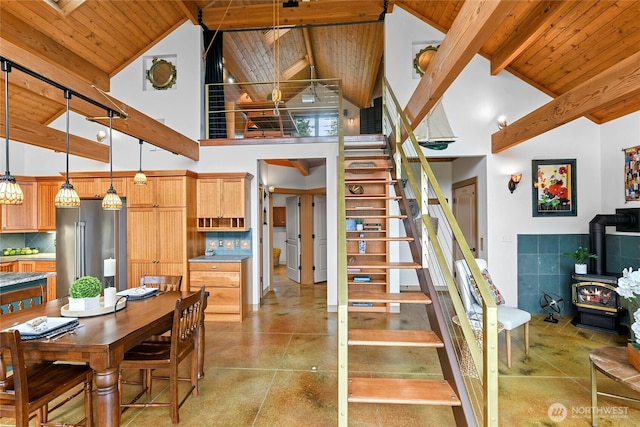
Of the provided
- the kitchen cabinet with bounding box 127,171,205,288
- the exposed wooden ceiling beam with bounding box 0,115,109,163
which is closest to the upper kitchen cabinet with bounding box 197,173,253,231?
the kitchen cabinet with bounding box 127,171,205,288

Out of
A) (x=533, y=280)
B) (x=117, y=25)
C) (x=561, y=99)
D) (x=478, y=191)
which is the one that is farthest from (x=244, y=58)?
(x=533, y=280)

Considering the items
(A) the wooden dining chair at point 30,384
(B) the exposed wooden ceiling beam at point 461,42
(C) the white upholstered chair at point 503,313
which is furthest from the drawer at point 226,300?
(B) the exposed wooden ceiling beam at point 461,42

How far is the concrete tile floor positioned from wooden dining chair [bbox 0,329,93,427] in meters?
0.54

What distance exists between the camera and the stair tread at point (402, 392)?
1.83m

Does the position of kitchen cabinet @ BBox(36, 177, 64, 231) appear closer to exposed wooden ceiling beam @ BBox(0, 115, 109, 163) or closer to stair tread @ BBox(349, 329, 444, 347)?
exposed wooden ceiling beam @ BBox(0, 115, 109, 163)

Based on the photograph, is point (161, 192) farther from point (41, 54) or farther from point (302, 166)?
point (302, 166)

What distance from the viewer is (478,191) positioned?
17.1 ft

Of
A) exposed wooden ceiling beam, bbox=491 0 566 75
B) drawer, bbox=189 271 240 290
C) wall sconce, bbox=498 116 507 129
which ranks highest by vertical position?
exposed wooden ceiling beam, bbox=491 0 566 75

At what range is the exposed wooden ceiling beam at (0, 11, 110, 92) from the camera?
220 centimetres

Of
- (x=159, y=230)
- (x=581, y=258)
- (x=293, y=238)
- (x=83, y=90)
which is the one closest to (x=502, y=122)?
(x=581, y=258)

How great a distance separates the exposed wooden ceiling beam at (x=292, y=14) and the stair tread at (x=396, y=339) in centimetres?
516

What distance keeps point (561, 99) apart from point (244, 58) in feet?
20.5

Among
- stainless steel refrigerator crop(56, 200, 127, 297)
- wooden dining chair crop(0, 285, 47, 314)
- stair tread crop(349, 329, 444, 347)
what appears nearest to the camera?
stair tread crop(349, 329, 444, 347)

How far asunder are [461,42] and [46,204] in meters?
6.31
